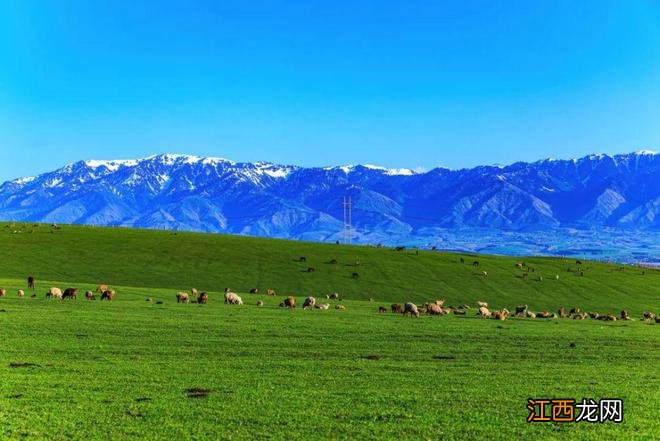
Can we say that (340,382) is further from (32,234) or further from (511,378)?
(32,234)

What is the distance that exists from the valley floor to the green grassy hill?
37.7m

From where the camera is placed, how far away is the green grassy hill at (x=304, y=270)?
86938mm

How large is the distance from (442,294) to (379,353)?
56372 millimetres

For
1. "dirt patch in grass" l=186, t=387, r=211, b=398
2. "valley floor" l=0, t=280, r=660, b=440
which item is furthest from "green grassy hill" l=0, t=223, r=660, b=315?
"dirt patch in grass" l=186, t=387, r=211, b=398

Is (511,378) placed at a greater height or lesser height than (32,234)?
lesser

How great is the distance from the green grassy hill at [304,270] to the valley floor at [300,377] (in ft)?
124

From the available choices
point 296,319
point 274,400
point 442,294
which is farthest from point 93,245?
point 274,400

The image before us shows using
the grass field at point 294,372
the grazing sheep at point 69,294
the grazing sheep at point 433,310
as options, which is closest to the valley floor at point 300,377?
the grass field at point 294,372

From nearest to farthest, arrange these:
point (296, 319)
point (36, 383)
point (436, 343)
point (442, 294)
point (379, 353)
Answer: point (36, 383), point (379, 353), point (436, 343), point (296, 319), point (442, 294)

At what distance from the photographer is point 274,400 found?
22047mm

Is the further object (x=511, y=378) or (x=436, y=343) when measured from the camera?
(x=436, y=343)

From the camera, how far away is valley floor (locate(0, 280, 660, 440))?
1928 centimetres

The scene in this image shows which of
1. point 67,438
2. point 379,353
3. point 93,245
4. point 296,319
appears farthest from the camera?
point 93,245

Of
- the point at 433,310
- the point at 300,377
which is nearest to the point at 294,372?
the point at 300,377
